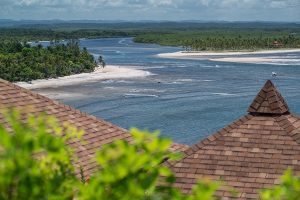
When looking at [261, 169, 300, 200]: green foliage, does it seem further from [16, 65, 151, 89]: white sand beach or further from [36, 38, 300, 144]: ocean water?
[16, 65, 151, 89]: white sand beach

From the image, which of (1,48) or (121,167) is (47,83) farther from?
(121,167)

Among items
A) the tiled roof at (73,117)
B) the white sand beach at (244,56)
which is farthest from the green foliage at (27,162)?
the white sand beach at (244,56)

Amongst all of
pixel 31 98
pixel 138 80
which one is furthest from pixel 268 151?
pixel 138 80

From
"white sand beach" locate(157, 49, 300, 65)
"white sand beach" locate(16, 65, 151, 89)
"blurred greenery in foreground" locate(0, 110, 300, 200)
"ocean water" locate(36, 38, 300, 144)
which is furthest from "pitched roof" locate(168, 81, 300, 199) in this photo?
"white sand beach" locate(157, 49, 300, 65)

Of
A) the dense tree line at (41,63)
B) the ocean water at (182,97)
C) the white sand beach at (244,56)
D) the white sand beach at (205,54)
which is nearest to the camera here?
the ocean water at (182,97)

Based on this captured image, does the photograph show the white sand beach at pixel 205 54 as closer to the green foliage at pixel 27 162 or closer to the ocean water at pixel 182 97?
the ocean water at pixel 182 97

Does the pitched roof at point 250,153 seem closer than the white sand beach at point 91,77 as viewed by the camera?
Yes

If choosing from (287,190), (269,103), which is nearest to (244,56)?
(269,103)
